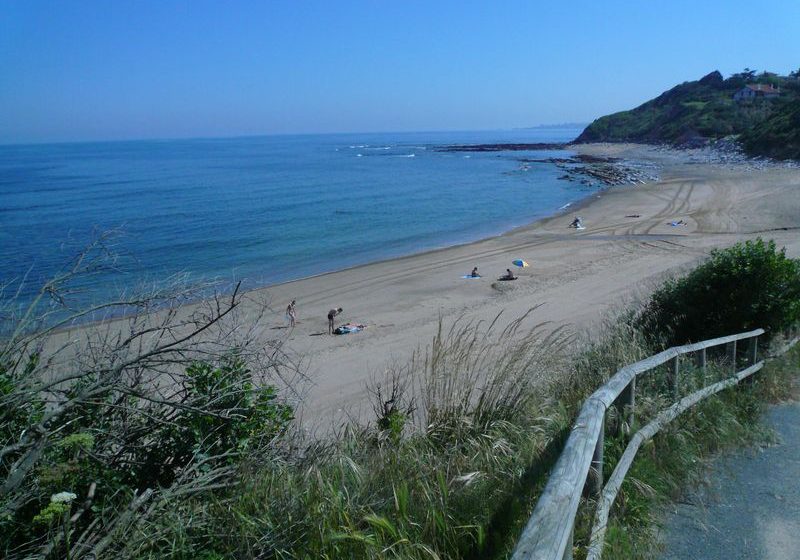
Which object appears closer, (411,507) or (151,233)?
(411,507)

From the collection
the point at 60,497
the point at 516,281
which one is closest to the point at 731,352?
the point at 60,497

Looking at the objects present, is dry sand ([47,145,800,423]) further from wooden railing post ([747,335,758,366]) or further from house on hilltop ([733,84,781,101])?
house on hilltop ([733,84,781,101])

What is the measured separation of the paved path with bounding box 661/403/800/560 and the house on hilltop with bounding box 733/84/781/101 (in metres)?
107

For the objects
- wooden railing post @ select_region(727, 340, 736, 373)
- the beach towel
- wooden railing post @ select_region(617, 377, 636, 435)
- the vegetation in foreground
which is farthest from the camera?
the beach towel

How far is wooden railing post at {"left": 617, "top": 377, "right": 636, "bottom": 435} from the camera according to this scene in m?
4.04

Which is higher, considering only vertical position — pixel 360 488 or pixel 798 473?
pixel 360 488

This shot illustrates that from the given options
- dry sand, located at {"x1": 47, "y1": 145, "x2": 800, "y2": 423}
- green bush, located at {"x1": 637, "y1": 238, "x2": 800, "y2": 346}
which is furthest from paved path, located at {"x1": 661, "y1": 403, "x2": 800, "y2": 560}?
dry sand, located at {"x1": 47, "y1": 145, "x2": 800, "y2": 423}

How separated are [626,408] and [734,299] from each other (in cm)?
388

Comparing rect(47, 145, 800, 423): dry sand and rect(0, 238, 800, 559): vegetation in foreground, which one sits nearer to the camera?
rect(0, 238, 800, 559): vegetation in foreground

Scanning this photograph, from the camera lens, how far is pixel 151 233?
107 feet

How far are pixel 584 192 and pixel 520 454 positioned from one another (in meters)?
47.4

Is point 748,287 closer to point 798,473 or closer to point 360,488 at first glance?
point 798,473

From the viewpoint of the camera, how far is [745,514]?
3768mm

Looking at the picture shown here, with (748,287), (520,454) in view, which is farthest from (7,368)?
(748,287)
